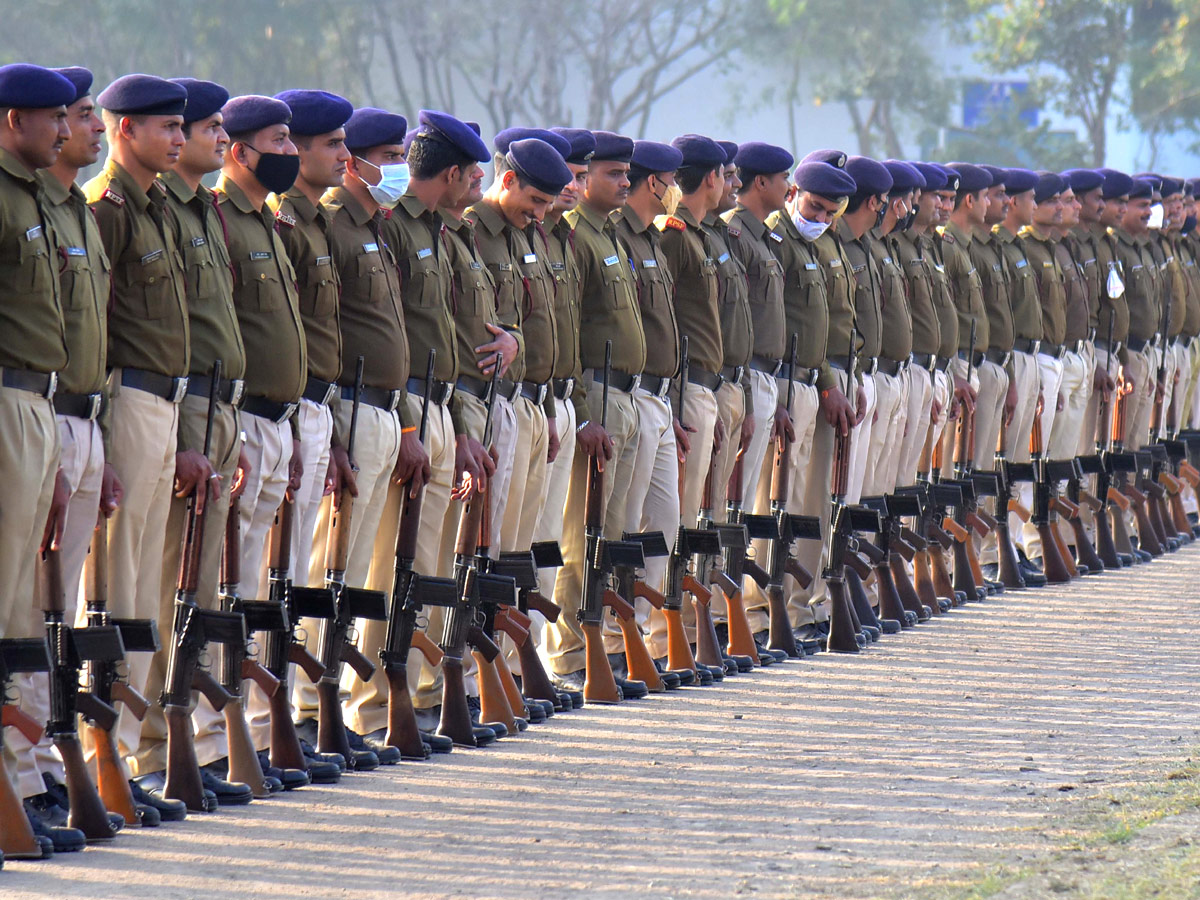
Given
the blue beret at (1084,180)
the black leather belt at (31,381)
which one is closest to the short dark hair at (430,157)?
the black leather belt at (31,381)

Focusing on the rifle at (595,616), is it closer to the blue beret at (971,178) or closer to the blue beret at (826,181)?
the blue beret at (826,181)

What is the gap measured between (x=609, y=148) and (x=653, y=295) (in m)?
0.73

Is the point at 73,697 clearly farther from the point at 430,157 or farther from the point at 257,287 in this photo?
the point at 430,157

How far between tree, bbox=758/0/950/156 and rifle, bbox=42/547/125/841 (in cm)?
3668

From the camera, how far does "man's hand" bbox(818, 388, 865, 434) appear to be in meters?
10.5

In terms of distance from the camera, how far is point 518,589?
8.00 metres

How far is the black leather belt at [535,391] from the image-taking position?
27.5 feet

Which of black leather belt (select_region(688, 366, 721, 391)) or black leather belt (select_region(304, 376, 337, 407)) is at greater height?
black leather belt (select_region(688, 366, 721, 391))

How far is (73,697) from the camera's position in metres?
5.61

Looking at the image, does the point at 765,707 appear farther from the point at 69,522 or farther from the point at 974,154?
the point at 974,154

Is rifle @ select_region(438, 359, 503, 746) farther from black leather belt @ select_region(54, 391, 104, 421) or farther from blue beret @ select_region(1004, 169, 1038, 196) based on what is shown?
blue beret @ select_region(1004, 169, 1038, 196)

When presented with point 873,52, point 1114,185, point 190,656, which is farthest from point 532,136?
point 873,52

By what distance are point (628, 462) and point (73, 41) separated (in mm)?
29218

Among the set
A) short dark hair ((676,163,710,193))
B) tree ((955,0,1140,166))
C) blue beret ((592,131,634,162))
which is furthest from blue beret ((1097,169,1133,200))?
tree ((955,0,1140,166))
